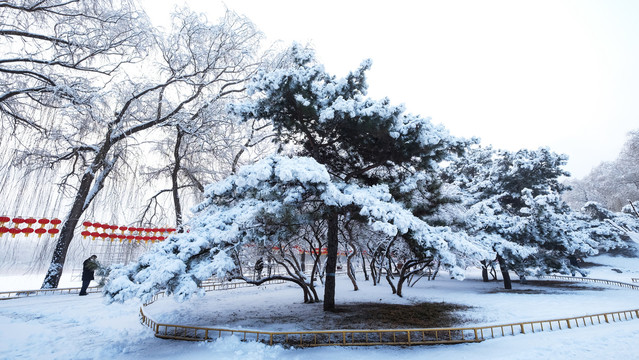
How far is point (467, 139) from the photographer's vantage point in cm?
811

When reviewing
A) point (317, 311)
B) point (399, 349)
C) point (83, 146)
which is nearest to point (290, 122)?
point (317, 311)

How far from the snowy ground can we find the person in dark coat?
0.54m

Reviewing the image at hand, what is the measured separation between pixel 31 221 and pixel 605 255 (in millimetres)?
37669

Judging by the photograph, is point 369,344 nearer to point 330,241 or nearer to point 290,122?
point 330,241

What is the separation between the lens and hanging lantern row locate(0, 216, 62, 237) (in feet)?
26.2

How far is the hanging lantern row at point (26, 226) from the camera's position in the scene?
315 inches

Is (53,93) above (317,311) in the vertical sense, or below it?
above

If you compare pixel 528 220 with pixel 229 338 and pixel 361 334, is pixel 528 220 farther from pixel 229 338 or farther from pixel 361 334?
pixel 229 338

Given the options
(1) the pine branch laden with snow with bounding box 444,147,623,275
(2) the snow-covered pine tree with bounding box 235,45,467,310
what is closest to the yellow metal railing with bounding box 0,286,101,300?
(2) the snow-covered pine tree with bounding box 235,45,467,310

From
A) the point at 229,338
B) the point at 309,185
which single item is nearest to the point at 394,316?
the point at 229,338

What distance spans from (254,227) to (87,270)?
8.19 meters

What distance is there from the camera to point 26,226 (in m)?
8.38

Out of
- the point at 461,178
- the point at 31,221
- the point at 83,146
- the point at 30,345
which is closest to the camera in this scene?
the point at 30,345

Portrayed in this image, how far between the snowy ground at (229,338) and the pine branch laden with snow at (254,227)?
4.24 ft
